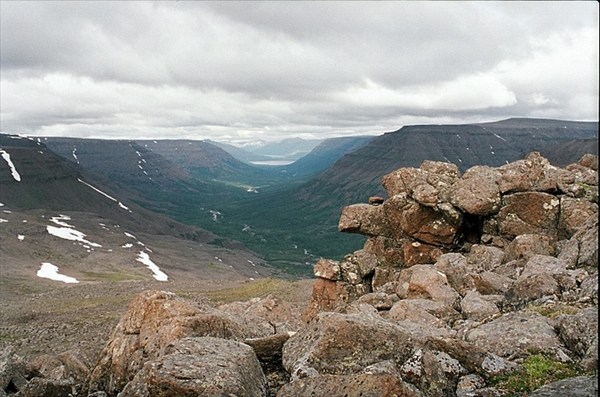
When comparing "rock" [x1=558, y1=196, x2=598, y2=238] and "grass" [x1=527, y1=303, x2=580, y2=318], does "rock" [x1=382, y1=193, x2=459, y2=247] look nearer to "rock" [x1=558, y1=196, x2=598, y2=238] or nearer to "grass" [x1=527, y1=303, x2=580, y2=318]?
"rock" [x1=558, y1=196, x2=598, y2=238]

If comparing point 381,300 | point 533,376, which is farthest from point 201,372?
point 381,300

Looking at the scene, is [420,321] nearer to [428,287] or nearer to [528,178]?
[428,287]

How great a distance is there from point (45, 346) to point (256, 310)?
45411 mm

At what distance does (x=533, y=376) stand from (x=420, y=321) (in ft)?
34.3

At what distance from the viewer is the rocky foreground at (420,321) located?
13.6 m

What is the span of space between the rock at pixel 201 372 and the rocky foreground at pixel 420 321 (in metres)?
0.04

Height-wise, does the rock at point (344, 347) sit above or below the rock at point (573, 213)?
below

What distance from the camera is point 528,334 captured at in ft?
53.7

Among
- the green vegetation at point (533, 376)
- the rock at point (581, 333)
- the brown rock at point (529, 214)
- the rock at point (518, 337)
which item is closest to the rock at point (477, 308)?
the rock at point (518, 337)

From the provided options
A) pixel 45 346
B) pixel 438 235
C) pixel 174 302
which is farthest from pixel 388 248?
pixel 45 346

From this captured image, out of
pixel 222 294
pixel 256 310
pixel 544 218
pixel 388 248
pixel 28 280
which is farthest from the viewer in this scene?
pixel 28 280

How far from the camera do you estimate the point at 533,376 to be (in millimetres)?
13641

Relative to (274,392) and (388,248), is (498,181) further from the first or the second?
(274,392)

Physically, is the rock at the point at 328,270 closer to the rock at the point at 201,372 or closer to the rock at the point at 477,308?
the rock at the point at 477,308
